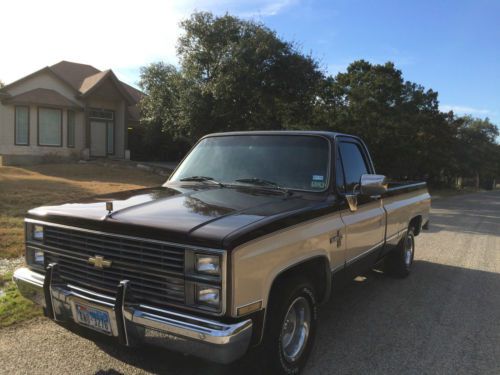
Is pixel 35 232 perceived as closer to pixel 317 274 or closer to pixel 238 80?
pixel 317 274

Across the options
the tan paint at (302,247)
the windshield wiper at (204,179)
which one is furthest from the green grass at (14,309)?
the tan paint at (302,247)

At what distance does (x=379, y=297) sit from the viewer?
18.7 feet

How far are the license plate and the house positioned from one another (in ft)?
77.3

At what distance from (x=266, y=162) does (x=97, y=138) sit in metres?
25.0

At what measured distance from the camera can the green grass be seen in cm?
450

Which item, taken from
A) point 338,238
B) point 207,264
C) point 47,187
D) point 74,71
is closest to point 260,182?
point 338,238

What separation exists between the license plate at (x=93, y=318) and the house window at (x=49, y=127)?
24.3 m

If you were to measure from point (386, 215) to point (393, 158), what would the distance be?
16188mm

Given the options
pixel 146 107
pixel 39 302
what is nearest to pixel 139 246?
pixel 39 302

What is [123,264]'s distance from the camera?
3.13 metres

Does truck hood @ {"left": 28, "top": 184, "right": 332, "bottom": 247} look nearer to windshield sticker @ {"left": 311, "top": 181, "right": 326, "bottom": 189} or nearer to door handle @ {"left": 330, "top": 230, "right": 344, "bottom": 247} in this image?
windshield sticker @ {"left": 311, "top": 181, "right": 326, "bottom": 189}

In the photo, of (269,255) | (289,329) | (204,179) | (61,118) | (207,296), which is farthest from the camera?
(61,118)

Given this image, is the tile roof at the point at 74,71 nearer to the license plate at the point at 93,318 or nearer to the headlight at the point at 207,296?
the license plate at the point at 93,318

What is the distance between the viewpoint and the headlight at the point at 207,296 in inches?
111
